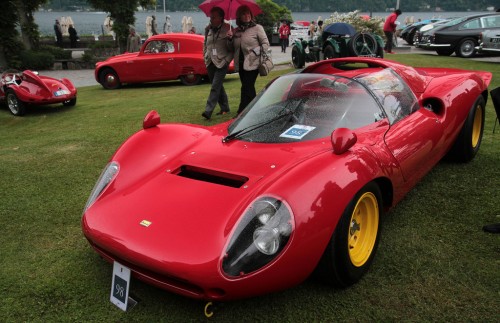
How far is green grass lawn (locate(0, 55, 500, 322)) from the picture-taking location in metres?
2.10

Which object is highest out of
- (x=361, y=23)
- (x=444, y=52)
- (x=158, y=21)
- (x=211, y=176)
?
(x=158, y=21)

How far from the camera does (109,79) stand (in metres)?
11.2

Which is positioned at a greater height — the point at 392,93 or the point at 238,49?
the point at 238,49

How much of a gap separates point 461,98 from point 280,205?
249 centimetres

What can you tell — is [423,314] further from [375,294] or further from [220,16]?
[220,16]

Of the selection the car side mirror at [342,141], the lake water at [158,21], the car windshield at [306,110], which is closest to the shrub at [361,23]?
the car windshield at [306,110]

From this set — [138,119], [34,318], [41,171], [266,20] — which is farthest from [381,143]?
[266,20]

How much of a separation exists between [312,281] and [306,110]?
4.00 ft

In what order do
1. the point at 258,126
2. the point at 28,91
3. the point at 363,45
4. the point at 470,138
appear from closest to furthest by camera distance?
the point at 258,126
the point at 470,138
the point at 28,91
the point at 363,45

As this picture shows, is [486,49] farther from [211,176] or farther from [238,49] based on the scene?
[211,176]

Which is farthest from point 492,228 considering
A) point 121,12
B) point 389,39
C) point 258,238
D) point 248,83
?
point 121,12

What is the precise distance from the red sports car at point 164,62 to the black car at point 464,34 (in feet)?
26.6

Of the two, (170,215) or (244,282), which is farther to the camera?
(170,215)

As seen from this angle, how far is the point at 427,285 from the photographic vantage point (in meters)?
2.27
